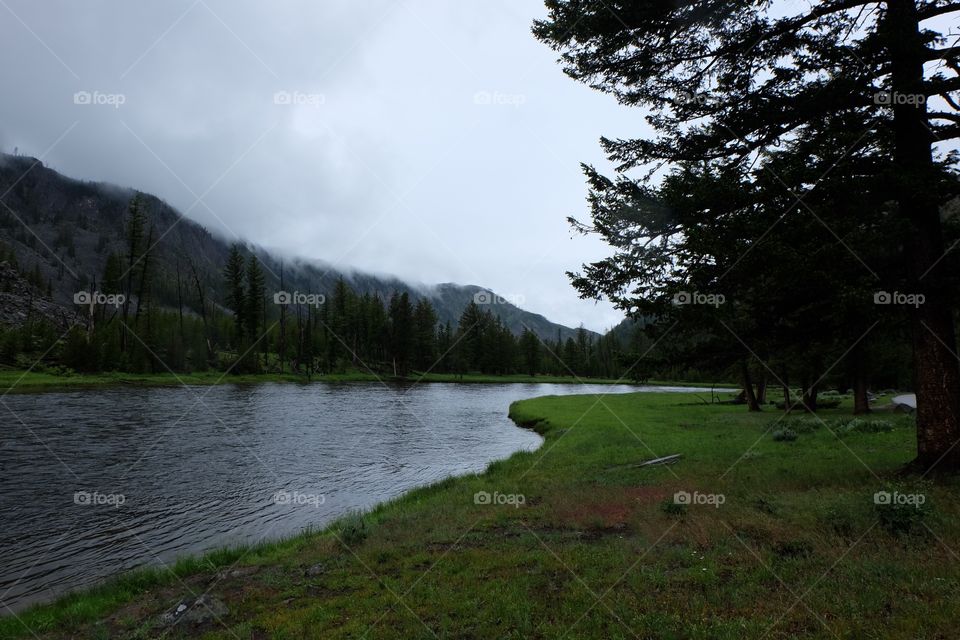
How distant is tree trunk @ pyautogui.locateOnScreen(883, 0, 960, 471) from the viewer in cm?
1018

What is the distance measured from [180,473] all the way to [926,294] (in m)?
25.2

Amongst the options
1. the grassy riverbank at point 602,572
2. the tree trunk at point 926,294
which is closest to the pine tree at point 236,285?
the grassy riverbank at point 602,572

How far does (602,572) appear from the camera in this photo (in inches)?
307

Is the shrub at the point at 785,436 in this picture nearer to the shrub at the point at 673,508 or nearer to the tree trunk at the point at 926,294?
the tree trunk at the point at 926,294

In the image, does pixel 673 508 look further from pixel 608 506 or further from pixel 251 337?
pixel 251 337

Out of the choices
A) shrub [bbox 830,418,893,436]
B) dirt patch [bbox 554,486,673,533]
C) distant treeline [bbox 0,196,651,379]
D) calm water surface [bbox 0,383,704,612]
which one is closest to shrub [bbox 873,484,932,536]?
dirt patch [bbox 554,486,673,533]

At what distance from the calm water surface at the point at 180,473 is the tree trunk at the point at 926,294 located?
51.3ft

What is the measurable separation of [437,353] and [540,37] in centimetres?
11437

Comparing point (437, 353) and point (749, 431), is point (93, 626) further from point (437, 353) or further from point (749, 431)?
point (437, 353)

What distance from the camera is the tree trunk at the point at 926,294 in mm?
10180

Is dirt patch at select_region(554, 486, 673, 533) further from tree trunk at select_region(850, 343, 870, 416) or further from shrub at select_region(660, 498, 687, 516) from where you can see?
tree trunk at select_region(850, 343, 870, 416)

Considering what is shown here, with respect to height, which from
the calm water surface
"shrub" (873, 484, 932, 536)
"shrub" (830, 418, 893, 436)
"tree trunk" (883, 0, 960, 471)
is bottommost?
the calm water surface

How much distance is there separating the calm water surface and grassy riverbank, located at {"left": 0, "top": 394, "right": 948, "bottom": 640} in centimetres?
288

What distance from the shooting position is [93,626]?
765 cm
